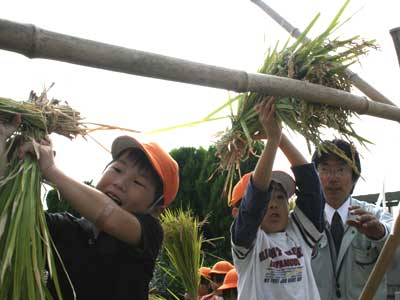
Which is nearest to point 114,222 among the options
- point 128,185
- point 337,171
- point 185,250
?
point 128,185

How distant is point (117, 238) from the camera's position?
1.96 meters

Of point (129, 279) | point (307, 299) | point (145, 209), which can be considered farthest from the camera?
point (307, 299)

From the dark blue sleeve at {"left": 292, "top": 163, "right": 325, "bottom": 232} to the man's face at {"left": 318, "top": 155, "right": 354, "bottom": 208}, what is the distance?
36 centimetres

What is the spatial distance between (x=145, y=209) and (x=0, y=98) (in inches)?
25.3

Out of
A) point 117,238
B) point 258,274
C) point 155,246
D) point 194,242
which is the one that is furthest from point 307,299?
point 194,242

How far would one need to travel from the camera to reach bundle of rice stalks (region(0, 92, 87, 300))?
1.63m

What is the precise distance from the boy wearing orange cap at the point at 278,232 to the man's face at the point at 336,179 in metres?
0.34

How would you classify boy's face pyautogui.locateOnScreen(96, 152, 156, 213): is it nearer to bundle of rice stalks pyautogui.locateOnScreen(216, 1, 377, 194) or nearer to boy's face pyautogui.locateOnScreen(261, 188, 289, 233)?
bundle of rice stalks pyautogui.locateOnScreen(216, 1, 377, 194)

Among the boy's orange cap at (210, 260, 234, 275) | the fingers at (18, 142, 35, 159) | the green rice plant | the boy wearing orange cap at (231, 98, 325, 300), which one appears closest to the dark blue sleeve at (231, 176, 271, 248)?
the boy wearing orange cap at (231, 98, 325, 300)

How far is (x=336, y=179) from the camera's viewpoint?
3047 mm

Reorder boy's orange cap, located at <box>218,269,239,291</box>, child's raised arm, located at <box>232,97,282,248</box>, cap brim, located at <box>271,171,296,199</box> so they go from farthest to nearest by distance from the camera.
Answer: boy's orange cap, located at <box>218,269,239,291</box> < cap brim, located at <box>271,171,296,199</box> < child's raised arm, located at <box>232,97,282,248</box>

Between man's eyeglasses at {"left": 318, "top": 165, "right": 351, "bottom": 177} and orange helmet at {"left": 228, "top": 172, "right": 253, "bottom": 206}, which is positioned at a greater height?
man's eyeglasses at {"left": 318, "top": 165, "right": 351, "bottom": 177}

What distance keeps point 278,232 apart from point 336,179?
48 cm

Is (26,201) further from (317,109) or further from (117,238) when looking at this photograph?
(317,109)
